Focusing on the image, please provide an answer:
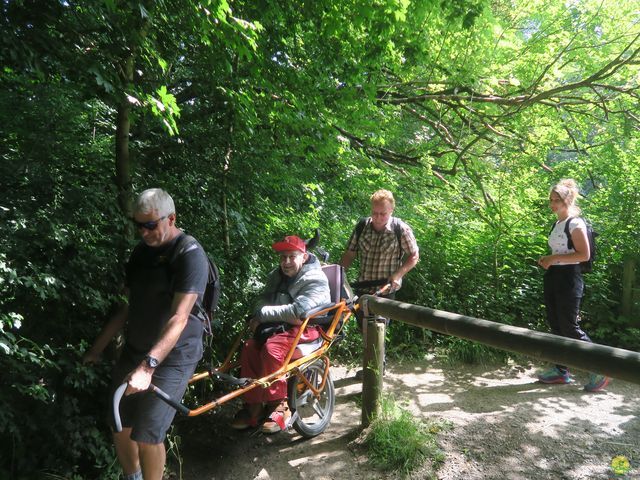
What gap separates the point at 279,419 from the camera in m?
3.21

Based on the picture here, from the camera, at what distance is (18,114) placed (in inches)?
134

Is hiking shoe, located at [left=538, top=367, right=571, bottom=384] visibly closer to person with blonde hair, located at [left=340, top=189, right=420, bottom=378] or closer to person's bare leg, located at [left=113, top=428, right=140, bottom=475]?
person with blonde hair, located at [left=340, top=189, right=420, bottom=378]

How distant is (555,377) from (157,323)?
13.3ft

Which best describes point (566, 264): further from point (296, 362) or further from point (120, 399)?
point (120, 399)

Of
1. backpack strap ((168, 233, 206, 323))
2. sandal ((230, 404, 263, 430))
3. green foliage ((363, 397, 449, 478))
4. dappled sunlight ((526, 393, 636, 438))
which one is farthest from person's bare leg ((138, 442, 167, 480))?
dappled sunlight ((526, 393, 636, 438))

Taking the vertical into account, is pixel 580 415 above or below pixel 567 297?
below

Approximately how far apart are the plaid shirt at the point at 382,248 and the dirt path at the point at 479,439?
4.11ft

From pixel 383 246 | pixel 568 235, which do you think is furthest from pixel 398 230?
pixel 568 235

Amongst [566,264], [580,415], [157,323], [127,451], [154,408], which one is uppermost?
[566,264]

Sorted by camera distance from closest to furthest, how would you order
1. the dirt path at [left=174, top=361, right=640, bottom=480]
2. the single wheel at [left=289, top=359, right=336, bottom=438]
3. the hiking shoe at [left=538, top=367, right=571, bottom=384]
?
1. the dirt path at [left=174, top=361, right=640, bottom=480]
2. the single wheel at [left=289, top=359, right=336, bottom=438]
3. the hiking shoe at [left=538, top=367, right=571, bottom=384]

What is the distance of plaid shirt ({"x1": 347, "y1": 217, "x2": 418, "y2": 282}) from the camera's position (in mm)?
4426

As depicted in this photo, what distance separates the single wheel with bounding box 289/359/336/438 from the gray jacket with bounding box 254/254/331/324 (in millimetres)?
488

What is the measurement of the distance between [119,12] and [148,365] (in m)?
→ 2.51

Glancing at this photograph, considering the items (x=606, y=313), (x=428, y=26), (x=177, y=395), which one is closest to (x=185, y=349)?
(x=177, y=395)
